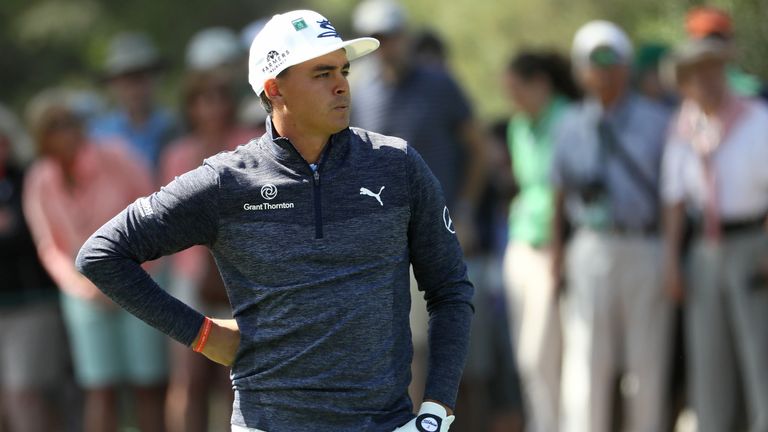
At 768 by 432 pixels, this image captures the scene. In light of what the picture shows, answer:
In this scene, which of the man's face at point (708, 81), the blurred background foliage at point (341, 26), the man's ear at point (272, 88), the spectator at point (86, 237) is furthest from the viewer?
the spectator at point (86, 237)

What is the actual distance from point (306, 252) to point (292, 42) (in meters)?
0.69

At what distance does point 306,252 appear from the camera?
15.1 ft

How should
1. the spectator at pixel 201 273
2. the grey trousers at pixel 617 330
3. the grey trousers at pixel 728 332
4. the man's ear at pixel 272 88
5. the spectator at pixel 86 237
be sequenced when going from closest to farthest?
the man's ear at pixel 272 88
the grey trousers at pixel 728 332
the grey trousers at pixel 617 330
the spectator at pixel 201 273
the spectator at pixel 86 237

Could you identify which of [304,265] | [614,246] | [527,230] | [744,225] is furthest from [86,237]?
[304,265]

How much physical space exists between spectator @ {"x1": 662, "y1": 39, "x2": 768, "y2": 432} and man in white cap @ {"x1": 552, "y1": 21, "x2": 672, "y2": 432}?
0.76 ft

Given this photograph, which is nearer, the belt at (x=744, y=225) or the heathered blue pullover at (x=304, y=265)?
the heathered blue pullover at (x=304, y=265)

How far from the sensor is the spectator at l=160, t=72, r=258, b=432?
9391 millimetres

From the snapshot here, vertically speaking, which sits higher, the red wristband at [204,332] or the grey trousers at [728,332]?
the red wristband at [204,332]

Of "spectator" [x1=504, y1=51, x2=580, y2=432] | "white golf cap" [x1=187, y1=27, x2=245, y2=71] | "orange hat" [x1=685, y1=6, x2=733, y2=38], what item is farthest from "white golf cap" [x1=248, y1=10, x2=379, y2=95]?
"white golf cap" [x1=187, y1=27, x2=245, y2=71]

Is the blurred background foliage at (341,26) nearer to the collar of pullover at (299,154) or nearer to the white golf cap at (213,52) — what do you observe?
the white golf cap at (213,52)

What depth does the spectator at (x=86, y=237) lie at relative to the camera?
973cm

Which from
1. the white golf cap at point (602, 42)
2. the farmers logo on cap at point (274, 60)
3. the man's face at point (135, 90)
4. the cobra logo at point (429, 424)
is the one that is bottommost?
the man's face at point (135, 90)

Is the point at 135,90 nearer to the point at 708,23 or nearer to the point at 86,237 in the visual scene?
the point at 86,237

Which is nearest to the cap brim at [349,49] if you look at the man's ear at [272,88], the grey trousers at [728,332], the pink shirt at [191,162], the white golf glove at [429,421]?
the man's ear at [272,88]
